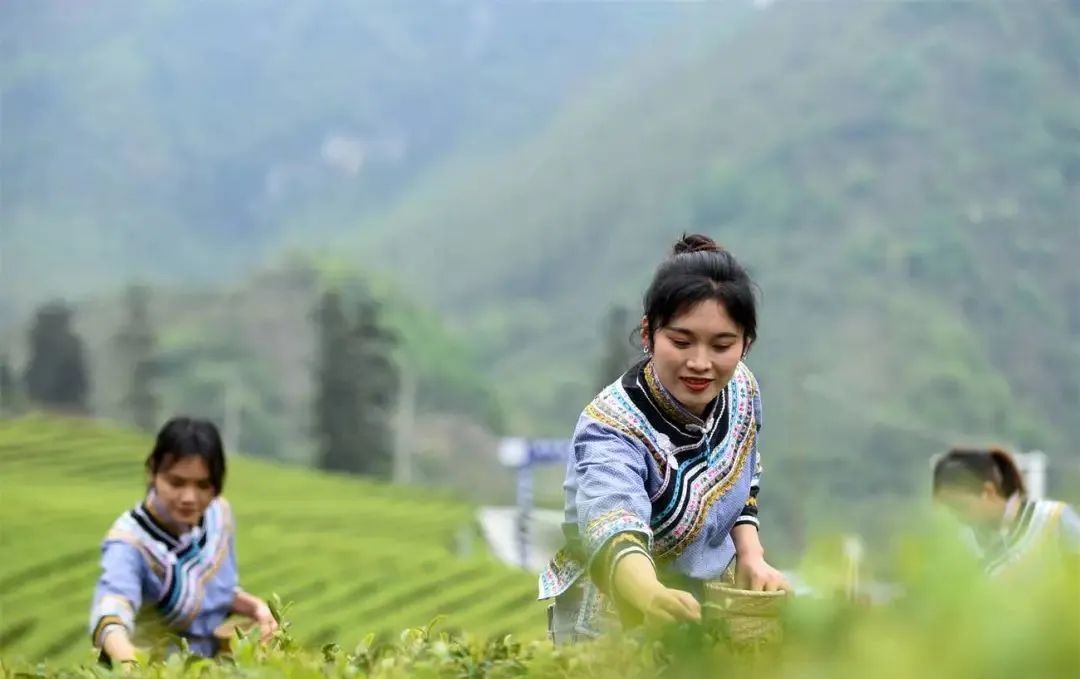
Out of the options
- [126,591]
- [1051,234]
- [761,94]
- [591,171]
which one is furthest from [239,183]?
[126,591]

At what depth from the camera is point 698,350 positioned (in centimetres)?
222

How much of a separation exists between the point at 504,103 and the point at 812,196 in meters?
33.4

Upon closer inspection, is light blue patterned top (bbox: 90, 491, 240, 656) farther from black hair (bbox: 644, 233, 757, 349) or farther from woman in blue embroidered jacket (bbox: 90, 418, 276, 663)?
black hair (bbox: 644, 233, 757, 349)

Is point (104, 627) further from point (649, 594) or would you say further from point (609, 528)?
point (649, 594)

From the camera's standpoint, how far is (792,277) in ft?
167

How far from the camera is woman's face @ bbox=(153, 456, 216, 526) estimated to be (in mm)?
3555

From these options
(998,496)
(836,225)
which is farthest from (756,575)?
Answer: (836,225)

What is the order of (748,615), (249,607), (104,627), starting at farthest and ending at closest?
1. (249,607)
2. (104,627)
3. (748,615)

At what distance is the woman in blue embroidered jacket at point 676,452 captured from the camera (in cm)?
219

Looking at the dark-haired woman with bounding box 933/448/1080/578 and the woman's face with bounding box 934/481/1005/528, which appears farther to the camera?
the woman's face with bounding box 934/481/1005/528

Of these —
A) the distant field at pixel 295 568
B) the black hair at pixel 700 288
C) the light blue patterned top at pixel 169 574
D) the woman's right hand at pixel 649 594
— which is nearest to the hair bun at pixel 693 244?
the black hair at pixel 700 288

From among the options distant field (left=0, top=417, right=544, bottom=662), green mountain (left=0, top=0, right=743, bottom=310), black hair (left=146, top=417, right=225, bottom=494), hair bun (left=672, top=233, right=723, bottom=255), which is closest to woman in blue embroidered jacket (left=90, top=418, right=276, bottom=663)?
black hair (left=146, top=417, right=225, bottom=494)

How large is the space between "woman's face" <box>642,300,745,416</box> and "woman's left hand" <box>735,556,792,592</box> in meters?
0.29

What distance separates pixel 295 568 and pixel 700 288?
955 cm
